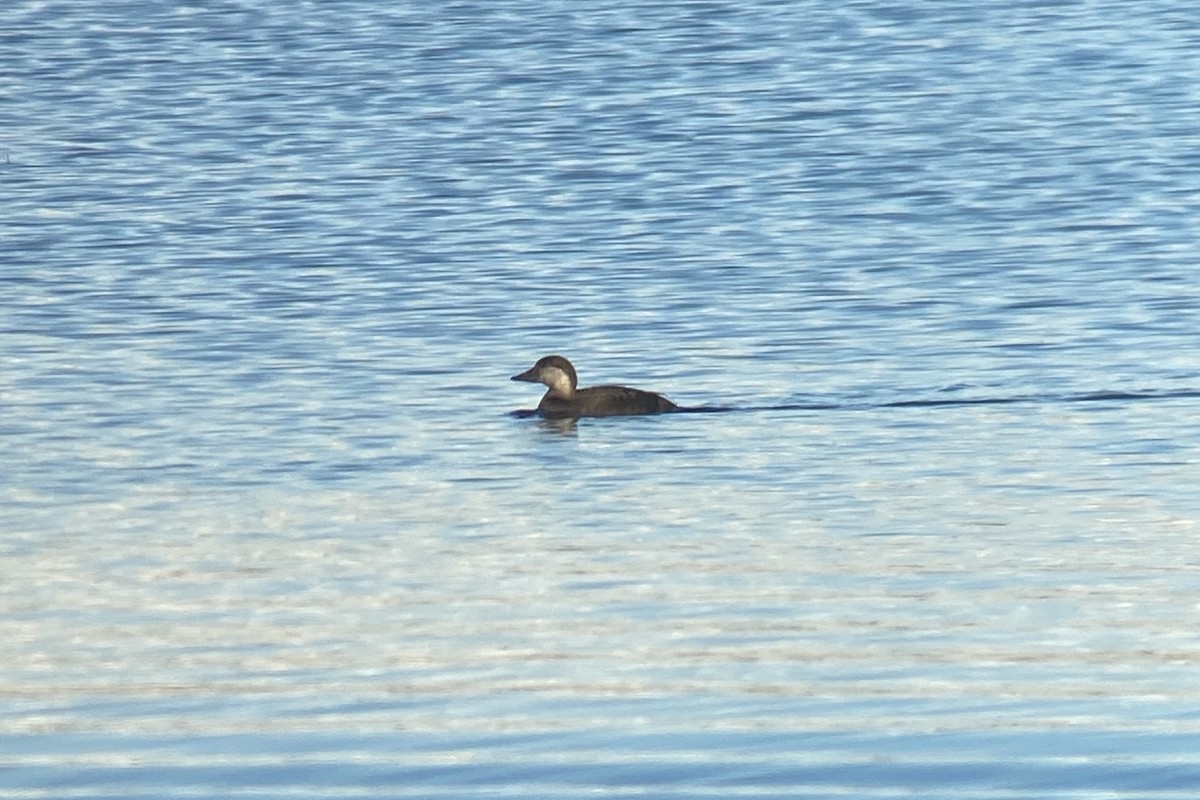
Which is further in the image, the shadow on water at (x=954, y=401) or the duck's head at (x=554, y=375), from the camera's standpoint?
the duck's head at (x=554, y=375)

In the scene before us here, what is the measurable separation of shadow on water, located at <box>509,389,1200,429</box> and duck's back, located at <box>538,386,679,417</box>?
8 cm

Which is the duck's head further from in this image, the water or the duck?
the water

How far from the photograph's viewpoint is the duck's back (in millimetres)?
15977

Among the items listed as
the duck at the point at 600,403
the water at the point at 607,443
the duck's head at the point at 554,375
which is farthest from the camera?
the duck's head at the point at 554,375

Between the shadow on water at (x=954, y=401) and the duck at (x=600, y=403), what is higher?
the duck at (x=600, y=403)

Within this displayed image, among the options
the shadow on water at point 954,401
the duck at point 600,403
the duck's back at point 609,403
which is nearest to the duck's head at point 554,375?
the duck at point 600,403

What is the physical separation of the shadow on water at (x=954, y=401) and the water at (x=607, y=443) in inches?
2.5

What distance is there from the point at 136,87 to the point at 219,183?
8.16 metres

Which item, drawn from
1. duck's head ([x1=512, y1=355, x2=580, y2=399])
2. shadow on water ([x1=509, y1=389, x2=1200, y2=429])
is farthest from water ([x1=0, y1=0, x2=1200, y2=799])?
duck's head ([x1=512, y1=355, x2=580, y2=399])

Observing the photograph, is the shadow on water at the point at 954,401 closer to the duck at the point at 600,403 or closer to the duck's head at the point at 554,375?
the duck at the point at 600,403

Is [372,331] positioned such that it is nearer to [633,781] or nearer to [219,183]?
[219,183]

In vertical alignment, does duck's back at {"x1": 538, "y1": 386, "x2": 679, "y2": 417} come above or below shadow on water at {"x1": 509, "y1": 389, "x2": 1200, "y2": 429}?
above

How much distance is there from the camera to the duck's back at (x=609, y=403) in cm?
1598

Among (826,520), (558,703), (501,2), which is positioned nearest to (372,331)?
(826,520)
